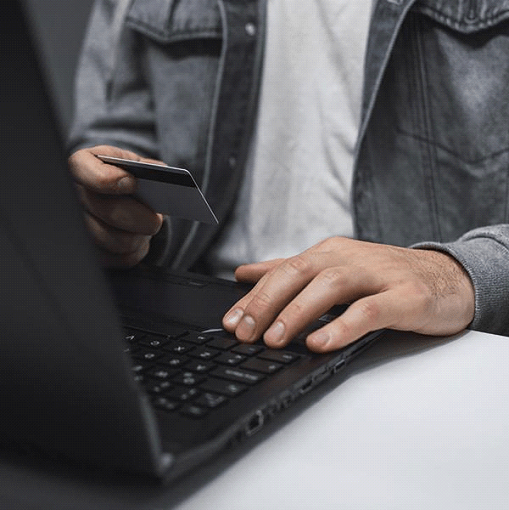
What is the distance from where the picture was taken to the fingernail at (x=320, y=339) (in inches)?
21.6

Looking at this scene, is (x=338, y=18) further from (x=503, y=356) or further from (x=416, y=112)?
(x=503, y=356)

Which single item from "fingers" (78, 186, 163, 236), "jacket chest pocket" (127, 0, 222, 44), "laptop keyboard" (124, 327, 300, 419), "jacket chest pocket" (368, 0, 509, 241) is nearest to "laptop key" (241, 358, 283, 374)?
"laptop keyboard" (124, 327, 300, 419)

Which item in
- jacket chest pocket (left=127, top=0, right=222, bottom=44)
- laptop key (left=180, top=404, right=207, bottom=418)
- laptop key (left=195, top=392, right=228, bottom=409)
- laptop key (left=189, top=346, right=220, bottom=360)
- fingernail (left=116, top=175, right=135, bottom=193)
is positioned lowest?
laptop key (left=189, top=346, right=220, bottom=360)

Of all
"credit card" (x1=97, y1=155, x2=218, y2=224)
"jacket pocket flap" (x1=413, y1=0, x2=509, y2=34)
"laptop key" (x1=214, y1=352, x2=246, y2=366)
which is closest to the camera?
"laptop key" (x1=214, y1=352, x2=246, y2=366)

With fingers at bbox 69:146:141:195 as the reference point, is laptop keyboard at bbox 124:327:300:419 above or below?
below

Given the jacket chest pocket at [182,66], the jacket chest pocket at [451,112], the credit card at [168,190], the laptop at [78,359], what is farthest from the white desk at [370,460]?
the jacket chest pocket at [182,66]

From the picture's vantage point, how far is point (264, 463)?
464mm

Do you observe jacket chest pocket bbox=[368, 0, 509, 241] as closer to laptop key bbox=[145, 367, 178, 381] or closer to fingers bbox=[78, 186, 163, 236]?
fingers bbox=[78, 186, 163, 236]

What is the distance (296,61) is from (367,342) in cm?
60

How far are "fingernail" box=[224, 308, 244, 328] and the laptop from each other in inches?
1.4

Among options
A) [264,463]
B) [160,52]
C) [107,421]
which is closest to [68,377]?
[107,421]

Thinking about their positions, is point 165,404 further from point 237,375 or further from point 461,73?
point 461,73

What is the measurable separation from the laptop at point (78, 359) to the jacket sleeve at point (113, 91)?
71 centimetres

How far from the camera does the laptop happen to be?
0.31 meters
